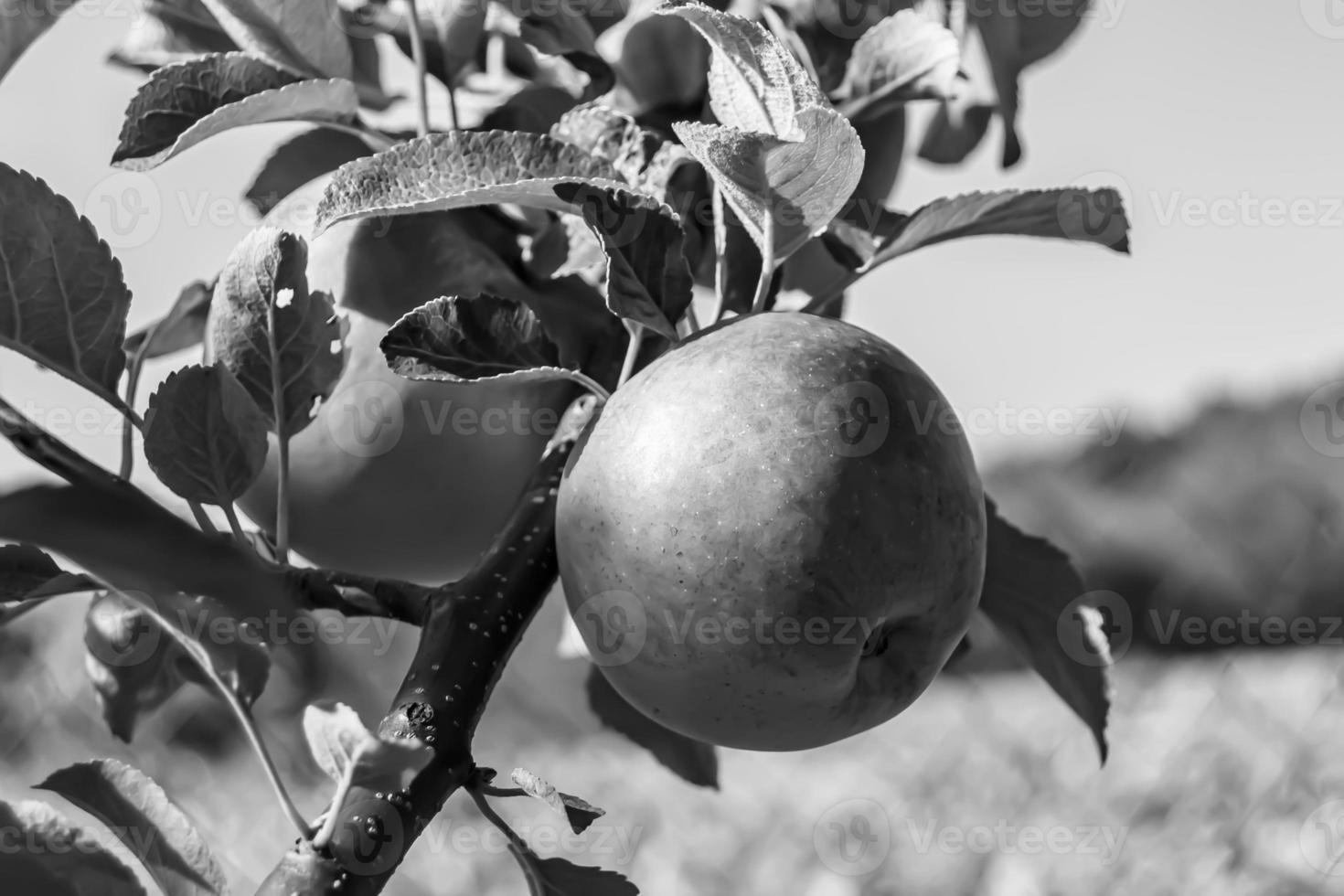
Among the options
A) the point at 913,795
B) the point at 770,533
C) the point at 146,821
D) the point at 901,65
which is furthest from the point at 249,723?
the point at 913,795

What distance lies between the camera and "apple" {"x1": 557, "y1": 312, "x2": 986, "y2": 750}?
0.27m

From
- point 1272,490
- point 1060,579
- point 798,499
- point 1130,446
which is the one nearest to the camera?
point 798,499

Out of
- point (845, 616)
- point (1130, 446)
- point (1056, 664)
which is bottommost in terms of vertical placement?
point (1130, 446)

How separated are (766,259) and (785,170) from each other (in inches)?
1.4

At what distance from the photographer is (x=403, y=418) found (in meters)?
0.37

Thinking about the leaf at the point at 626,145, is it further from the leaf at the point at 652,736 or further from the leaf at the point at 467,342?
the leaf at the point at 652,736

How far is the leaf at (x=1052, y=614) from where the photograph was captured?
380 millimetres

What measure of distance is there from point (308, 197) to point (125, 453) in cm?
10

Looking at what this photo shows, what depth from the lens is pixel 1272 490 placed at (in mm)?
5371

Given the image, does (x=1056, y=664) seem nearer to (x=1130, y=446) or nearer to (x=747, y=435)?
(x=747, y=435)

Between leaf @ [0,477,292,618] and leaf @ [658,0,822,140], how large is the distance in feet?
0.49

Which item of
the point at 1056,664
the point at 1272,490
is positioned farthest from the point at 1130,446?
the point at 1056,664

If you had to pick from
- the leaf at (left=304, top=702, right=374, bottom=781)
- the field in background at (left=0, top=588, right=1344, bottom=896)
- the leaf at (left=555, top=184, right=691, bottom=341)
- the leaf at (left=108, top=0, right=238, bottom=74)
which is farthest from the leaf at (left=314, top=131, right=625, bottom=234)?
the field in background at (left=0, top=588, right=1344, bottom=896)

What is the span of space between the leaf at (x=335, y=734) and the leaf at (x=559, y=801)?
0.04m
